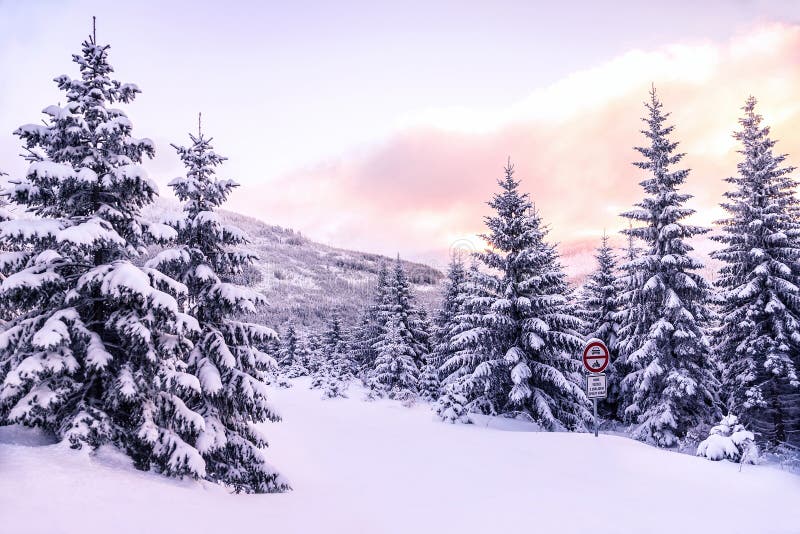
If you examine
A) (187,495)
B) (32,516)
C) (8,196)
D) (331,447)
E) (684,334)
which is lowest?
(331,447)

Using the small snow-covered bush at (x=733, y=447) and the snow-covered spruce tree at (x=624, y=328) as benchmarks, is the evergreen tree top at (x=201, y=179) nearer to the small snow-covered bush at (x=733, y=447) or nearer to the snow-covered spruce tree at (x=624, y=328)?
the small snow-covered bush at (x=733, y=447)

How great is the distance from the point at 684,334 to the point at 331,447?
15.7 m

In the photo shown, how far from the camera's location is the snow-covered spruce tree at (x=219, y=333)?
1002 cm

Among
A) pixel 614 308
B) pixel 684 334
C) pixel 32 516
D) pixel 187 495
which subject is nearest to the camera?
pixel 32 516

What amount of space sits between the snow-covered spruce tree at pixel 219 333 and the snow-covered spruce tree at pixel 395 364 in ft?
83.2

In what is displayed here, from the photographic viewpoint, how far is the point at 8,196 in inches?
316

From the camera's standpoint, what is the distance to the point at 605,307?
29.5m

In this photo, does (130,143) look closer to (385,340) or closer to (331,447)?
(331,447)

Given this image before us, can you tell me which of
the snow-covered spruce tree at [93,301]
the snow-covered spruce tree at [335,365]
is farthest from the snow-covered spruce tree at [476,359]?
the snow-covered spruce tree at [93,301]

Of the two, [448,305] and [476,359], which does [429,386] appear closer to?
[448,305]

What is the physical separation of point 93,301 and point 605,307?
1107 inches

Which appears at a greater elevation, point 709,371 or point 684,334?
point 684,334

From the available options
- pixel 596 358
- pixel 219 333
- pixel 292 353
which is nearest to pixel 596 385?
pixel 596 358

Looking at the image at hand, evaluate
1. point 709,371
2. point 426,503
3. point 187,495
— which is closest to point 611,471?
point 426,503
